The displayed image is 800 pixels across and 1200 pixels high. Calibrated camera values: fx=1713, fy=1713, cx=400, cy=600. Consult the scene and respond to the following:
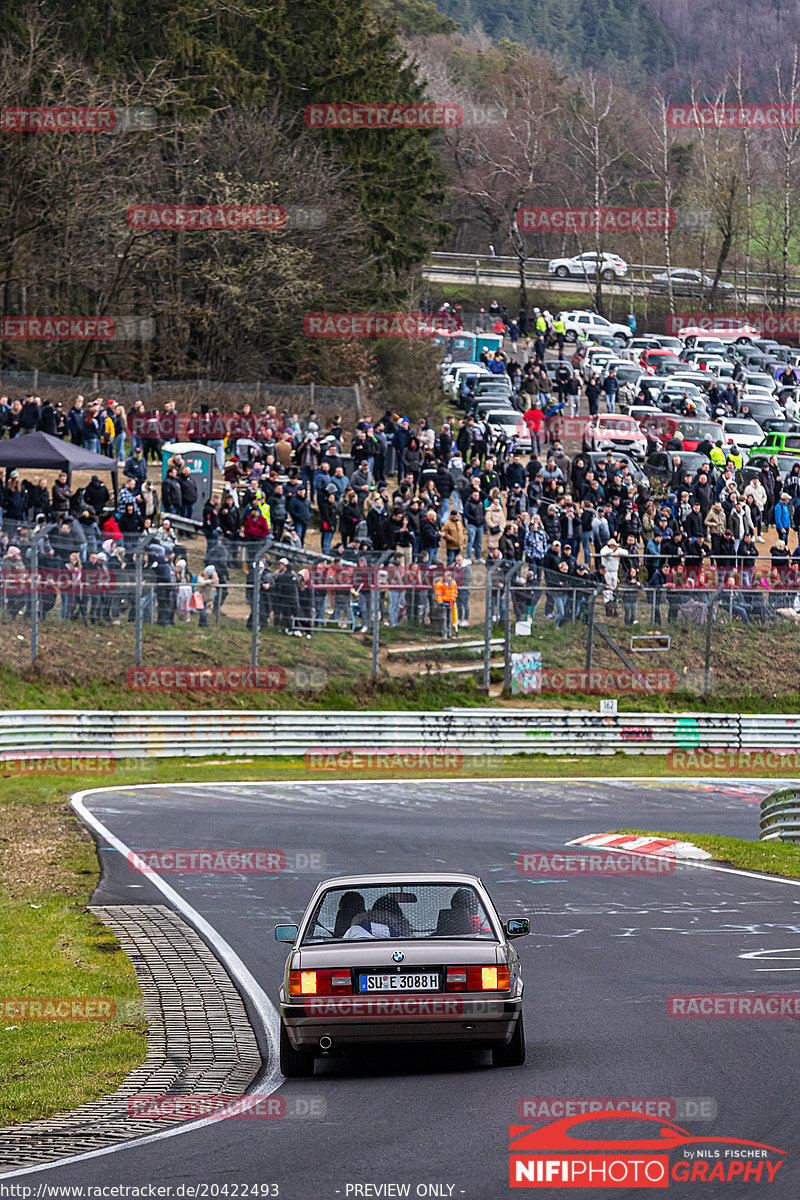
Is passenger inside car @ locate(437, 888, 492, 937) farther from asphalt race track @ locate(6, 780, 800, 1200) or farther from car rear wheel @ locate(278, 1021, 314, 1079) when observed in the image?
car rear wheel @ locate(278, 1021, 314, 1079)

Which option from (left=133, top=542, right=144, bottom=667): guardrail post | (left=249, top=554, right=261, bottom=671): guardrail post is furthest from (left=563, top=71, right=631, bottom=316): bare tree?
(left=133, top=542, right=144, bottom=667): guardrail post

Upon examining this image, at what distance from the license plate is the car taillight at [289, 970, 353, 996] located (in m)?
0.09

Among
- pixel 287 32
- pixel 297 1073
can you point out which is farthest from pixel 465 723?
pixel 287 32

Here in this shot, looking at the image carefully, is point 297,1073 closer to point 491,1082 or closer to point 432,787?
point 491,1082

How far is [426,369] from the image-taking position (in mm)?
58688

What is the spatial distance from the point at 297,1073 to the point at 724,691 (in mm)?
24047

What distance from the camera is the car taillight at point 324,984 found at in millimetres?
9523
